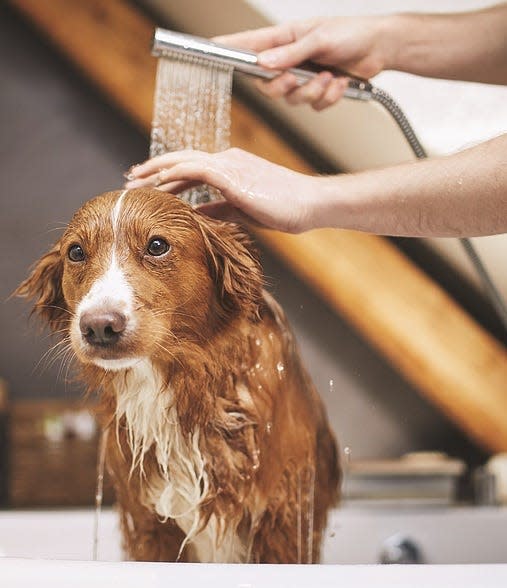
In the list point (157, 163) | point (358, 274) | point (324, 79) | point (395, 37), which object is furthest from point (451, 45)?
point (157, 163)

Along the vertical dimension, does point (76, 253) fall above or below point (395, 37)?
below

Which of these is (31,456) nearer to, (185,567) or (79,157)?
(79,157)

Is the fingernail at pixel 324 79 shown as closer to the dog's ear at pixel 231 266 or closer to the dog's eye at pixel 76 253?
the dog's ear at pixel 231 266

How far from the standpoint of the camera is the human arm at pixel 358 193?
683 mm

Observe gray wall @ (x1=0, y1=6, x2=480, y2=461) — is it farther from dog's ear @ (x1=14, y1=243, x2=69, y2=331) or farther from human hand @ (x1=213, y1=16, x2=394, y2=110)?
human hand @ (x1=213, y1=16, x2=394, y2=110)

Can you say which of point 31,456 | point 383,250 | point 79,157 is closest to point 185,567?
point 383,250

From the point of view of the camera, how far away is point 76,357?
0.68 metres

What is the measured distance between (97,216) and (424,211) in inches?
11.9

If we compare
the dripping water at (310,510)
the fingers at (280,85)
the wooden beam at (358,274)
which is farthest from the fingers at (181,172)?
the dripping water at (310,510)

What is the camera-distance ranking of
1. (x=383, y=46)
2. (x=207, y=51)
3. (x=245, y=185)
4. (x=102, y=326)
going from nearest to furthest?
(x=102, y=326) < (x=245, y=185) < (x=207, y=51) < (x=383, y=46)

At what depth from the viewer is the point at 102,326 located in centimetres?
60

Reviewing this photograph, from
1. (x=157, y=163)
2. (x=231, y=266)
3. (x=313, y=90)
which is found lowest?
(x=231, y=266)

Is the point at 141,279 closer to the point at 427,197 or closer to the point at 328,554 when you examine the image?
the point at 427,197

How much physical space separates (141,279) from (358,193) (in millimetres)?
226
